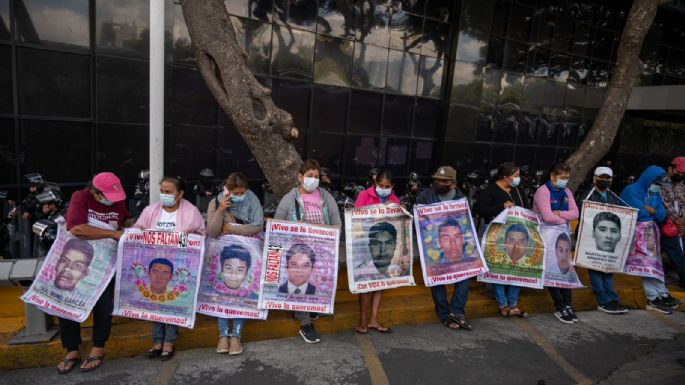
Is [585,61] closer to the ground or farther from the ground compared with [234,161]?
farther from the ground

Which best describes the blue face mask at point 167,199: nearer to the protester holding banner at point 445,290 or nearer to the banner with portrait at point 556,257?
the protester holding banner at point 445,290

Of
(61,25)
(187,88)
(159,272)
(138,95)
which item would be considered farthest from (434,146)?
(159,272)

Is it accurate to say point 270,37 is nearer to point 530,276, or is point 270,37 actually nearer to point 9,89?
point 9,89

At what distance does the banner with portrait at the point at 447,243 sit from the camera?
4.80 m

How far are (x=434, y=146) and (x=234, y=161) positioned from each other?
623 cm

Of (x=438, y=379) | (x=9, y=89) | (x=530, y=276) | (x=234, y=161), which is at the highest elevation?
(x=9, y=89)

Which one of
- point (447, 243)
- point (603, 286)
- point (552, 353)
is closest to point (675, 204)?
point (603, 286)

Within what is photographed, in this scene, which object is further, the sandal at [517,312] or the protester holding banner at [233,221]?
the sandal at [517,312]

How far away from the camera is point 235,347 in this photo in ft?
13.4

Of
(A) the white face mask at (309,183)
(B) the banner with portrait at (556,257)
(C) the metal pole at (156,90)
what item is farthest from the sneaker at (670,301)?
(C) the metal pole at (156,90)

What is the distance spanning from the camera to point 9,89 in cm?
748

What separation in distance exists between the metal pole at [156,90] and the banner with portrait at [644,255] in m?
5.94

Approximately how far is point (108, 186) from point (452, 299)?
12.5 ft

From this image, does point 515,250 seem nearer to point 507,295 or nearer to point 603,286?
point 507,295
